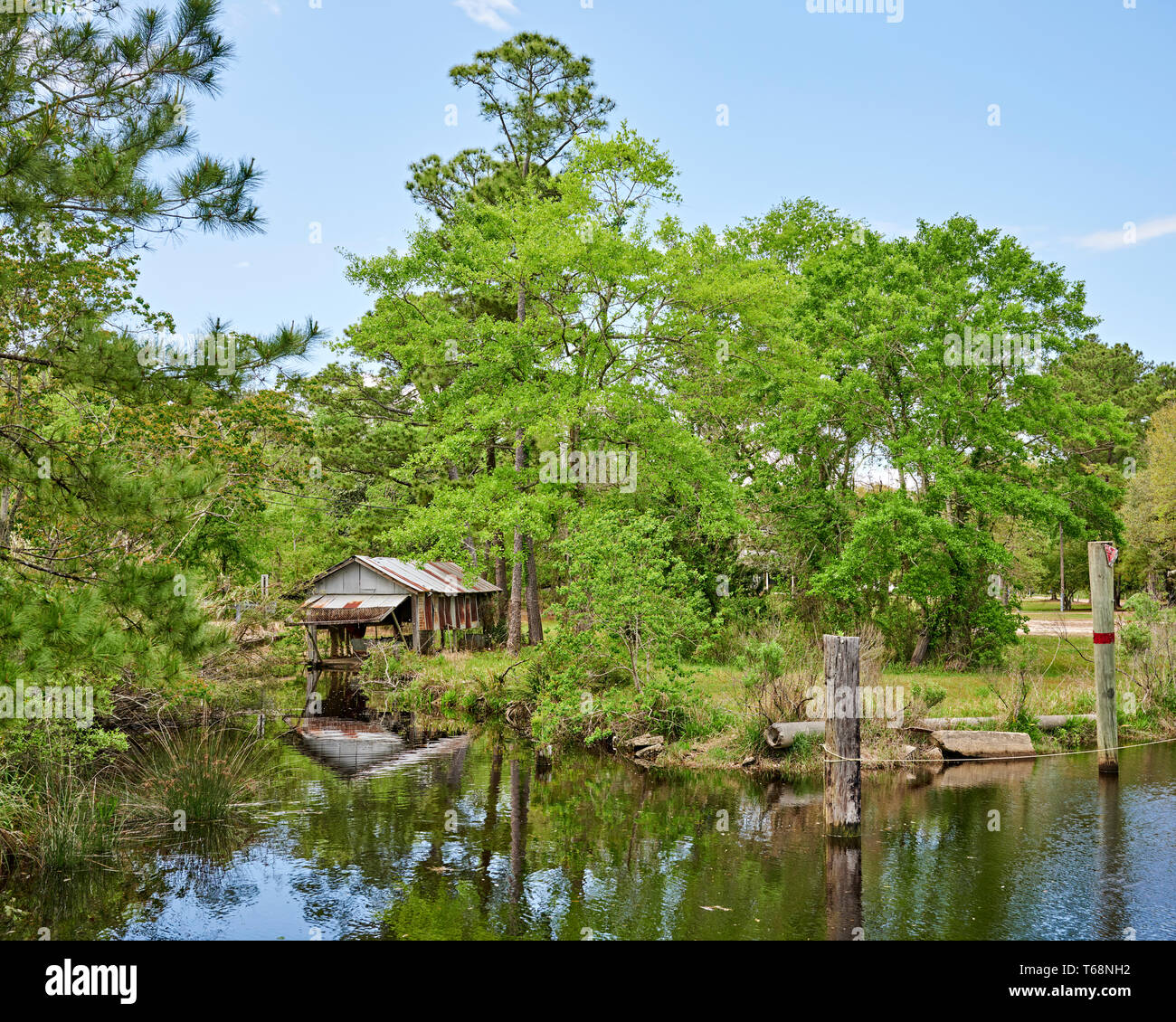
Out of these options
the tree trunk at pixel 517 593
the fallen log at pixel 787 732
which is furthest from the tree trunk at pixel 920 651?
the tree trunk at pixel 517 593

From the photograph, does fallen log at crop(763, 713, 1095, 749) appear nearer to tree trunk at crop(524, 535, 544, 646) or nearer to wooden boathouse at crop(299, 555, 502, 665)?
tree trunk at crop(524, 535, 544, 646)

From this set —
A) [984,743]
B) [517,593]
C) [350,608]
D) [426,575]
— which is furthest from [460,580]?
[984,743]

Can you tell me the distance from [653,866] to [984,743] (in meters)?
7.78

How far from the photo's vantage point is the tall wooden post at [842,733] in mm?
→ 10750

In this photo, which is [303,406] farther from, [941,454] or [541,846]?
[541,846]

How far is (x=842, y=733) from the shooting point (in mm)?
10719

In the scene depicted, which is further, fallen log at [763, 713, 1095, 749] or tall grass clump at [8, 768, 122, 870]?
fallen log at [763, 713, 1095, 749]

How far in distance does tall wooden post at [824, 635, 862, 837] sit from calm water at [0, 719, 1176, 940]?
372 mm

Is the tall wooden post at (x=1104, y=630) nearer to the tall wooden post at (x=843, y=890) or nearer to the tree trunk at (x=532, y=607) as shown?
the tall wooden post at (x=843, y=890)

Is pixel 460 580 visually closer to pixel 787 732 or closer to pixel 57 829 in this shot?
pixel 787 732

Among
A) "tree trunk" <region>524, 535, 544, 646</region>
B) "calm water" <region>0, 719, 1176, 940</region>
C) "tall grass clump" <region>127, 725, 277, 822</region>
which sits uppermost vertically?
"tree trunk" <region>524, 535, 544, 646</region>

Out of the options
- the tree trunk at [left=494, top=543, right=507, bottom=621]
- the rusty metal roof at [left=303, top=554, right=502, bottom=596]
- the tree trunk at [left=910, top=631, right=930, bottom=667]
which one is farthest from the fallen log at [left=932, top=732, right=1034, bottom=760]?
the tree trunk at [left=494, top=543, right=507, bottom=621]

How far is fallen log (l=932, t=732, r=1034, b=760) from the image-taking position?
15.3m
